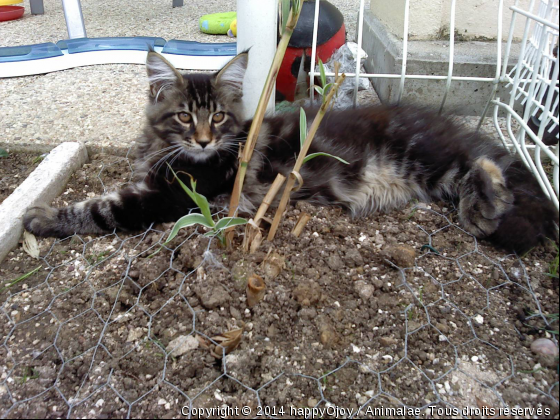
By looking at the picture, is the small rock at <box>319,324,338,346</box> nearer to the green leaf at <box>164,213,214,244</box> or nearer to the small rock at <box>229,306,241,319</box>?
the small rock at <box>229,306,241,319</box>

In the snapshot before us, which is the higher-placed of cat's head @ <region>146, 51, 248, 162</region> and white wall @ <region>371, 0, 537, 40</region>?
white wall @ <region>371, 0, 537, 40</region>

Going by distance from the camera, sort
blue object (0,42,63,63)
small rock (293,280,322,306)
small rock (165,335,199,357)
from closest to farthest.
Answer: small rock (165,335,199,357) → small rock (293,280,322,306) → blue object (0,42,63,63)

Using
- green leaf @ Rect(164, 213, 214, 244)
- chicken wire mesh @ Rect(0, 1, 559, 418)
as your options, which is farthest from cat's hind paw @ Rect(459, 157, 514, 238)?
green leaf @ Rect(164, 213, 214, 244)

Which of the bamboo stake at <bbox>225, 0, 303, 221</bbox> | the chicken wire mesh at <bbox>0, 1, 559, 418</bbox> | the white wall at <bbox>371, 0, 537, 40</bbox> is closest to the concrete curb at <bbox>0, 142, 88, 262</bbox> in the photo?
the chicken wire mesh at <bbox>0, 1, 559, 418</bbox>

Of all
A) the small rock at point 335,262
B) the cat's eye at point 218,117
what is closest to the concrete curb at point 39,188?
the cat's eye at point 218,117

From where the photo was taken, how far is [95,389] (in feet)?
3.42

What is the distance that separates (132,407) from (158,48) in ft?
8.34

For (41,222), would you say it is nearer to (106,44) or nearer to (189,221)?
(189,221)

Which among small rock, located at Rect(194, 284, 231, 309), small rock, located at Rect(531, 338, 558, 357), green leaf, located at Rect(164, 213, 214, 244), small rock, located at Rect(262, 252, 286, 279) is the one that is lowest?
small rock, located at Rect(531, 338, 558, 357)

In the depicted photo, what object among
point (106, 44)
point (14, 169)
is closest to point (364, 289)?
point (14, 169)

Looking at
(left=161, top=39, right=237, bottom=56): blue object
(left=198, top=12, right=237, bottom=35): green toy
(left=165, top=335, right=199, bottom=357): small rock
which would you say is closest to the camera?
(left=165, top=335, right=199, bottom=357): small rock

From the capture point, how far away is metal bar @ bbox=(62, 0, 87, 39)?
312 cm

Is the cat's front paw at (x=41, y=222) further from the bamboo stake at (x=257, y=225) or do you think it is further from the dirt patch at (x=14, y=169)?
the bamboo stake at (x=257, y=225)

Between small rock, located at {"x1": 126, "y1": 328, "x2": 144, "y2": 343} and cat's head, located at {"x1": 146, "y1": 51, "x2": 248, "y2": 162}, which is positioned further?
cat's head, located at {"x1": 146, "y1": 51, "x2": 248, "y2": 162}
